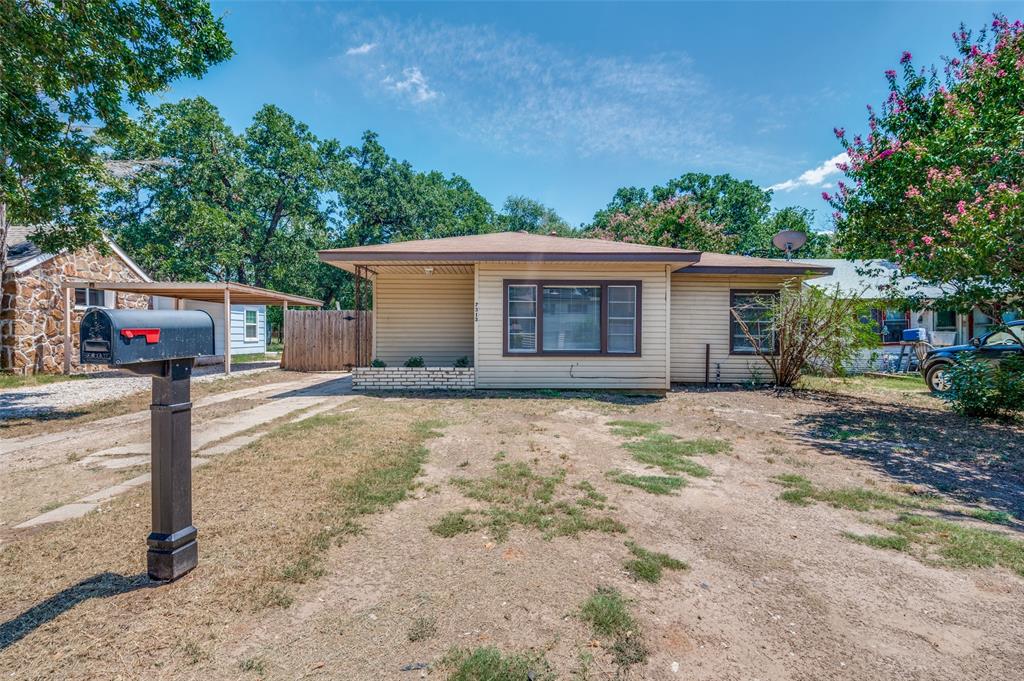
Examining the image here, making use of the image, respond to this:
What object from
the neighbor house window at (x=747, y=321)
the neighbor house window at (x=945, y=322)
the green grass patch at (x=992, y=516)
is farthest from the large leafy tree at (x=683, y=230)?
the green grass patch at (x=992, y=516)

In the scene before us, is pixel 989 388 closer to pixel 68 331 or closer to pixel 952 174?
pixel 952 174

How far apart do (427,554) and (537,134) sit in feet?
80.9

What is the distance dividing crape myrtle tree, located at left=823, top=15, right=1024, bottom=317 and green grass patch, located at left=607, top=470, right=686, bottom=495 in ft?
19.3

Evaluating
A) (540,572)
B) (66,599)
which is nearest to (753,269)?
(540,572)

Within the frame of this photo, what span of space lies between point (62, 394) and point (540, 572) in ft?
38.0

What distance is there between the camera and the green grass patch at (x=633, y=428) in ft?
19.6

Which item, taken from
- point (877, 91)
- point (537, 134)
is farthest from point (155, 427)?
point (537, 134)

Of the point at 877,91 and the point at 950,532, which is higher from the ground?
the point at 877,91

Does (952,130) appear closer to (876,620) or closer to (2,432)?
(876,620)

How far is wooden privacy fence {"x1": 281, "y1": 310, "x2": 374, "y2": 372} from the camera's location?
13.8 meters

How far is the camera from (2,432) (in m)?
6.03

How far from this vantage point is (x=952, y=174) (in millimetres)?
6867

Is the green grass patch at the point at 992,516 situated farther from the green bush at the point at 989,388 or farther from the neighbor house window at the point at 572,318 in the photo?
the neighbor house window at the point at 572,318

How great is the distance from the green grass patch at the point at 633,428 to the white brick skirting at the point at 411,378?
3846 millimetres
